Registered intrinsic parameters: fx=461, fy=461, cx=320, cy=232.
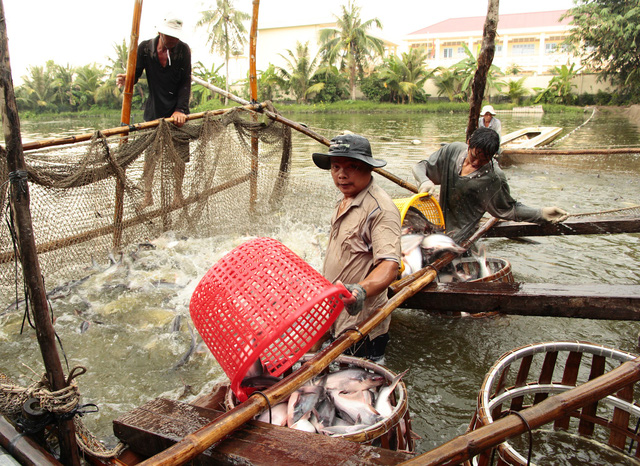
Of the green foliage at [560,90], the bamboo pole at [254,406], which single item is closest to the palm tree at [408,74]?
the green foliage at [560,90]

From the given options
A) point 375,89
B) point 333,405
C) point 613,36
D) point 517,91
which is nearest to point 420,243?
point 333,405

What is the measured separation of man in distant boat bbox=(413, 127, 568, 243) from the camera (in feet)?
12.5

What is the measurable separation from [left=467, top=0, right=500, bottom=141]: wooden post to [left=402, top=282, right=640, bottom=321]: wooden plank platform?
379 centimetres

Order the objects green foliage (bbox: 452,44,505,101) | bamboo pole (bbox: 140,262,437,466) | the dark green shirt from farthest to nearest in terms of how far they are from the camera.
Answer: green foliage (bbox: 452,44,505,101) < the dark green shirt < bamboo pole (bbox: 140,262,437,466)

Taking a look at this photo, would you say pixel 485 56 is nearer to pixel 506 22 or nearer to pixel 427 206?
pixel 427 206

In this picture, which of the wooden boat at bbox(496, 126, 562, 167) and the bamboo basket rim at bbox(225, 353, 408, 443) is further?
the wooden boat at bbox(496, 126, 562, 167)

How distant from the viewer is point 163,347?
3.97 m

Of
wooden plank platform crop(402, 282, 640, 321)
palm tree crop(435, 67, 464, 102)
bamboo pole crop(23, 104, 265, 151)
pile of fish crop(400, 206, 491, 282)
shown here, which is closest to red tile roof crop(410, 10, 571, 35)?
palm tree crop(435, 67, 464, 102)

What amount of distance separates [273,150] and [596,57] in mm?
35059

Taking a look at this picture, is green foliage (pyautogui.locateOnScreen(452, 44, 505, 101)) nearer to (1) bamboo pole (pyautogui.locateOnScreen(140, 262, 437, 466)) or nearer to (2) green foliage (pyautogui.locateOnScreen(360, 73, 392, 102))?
(2) green foliage (pyautogui.locateOnScreen(360, 73, 392, 102))

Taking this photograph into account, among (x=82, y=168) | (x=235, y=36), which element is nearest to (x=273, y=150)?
(x=82, y=168)

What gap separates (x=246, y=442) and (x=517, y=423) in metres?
1.02

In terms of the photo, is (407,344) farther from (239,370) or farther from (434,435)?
(239,370)

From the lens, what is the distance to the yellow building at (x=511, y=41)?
1775 inches
